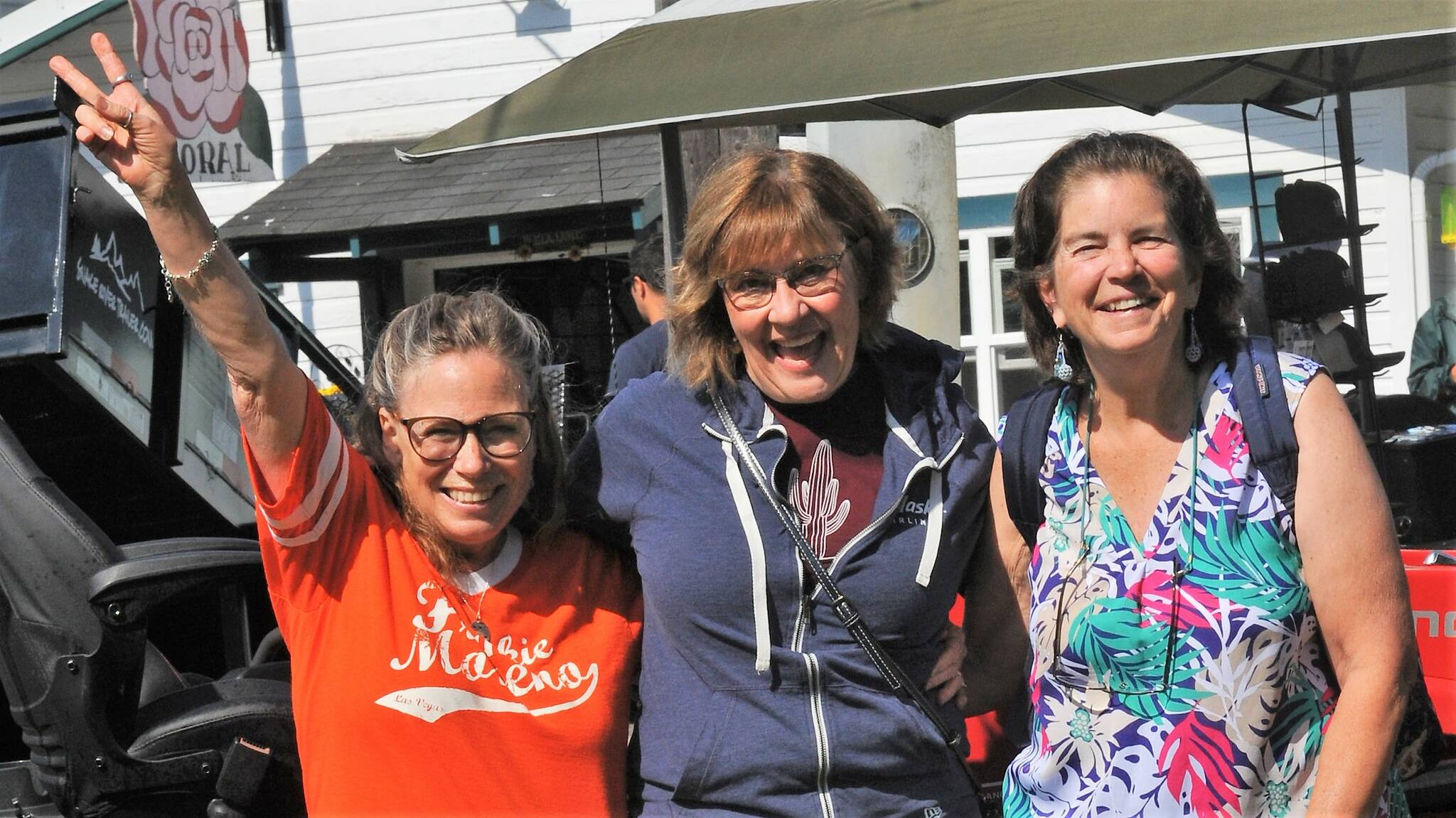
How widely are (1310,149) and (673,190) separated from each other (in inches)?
182

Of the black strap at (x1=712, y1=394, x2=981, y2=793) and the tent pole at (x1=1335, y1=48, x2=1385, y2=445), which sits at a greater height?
the tent pole at (x1=1335, y1=48, x2=1385, y2=445)

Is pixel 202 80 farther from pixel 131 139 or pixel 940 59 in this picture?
pixel 131 139

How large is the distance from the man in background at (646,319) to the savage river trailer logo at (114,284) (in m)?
1.53

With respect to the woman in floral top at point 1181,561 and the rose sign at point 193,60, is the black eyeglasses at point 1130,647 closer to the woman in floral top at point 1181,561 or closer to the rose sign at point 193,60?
the woman in floral top at point 1181,561

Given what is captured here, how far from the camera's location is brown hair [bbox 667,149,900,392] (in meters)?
2.31

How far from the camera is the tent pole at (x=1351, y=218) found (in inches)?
→ 194

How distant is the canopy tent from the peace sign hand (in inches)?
80.6

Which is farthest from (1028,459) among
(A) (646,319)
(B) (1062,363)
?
(A) (646,319)

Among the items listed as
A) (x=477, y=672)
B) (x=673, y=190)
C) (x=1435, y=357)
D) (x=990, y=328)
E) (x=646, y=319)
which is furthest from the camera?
(x=990, y=328)

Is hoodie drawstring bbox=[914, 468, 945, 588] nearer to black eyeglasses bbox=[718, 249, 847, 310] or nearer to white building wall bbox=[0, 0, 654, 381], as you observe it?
black eyeglasses bbox=[718, 249, 847, 310]

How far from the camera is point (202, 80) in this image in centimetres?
853

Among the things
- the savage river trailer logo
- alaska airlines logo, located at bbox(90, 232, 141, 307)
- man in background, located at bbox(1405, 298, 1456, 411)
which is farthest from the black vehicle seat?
man in background, located at bbox(1405, 298, 1456, 411)

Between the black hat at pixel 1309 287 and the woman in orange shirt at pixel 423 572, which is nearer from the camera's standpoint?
the woman in orange shirt at pixel 423 572

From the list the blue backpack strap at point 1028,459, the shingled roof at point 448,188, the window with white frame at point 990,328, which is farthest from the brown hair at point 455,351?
the window with white frame at point 990,328
